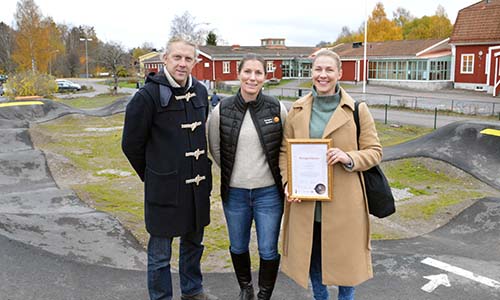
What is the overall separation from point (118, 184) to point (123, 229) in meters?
4.33

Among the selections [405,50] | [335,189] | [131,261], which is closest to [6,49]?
[405,50]

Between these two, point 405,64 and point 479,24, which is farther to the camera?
point 405,64

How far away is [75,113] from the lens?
891 inches

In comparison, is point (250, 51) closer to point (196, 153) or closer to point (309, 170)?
point (196, 153)

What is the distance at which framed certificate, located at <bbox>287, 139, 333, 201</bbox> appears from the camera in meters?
3.33

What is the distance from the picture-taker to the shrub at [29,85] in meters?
32.8

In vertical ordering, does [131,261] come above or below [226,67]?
below

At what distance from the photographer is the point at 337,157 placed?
3.23 m

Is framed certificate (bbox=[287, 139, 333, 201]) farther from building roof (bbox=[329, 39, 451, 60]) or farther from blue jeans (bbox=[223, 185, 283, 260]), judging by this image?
building roof (bbox=[329, 39, 451, 60])

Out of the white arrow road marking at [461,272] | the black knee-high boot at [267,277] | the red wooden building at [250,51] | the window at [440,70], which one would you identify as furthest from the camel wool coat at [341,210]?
the window at [440,70]

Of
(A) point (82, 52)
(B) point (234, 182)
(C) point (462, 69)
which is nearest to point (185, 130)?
(B) point (234, 182)

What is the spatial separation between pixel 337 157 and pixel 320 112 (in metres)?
0.42

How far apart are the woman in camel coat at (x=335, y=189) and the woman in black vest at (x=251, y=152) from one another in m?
0.18

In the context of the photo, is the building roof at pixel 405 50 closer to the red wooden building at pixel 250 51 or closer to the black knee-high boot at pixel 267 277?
the red wooden building at pixel 250 51
